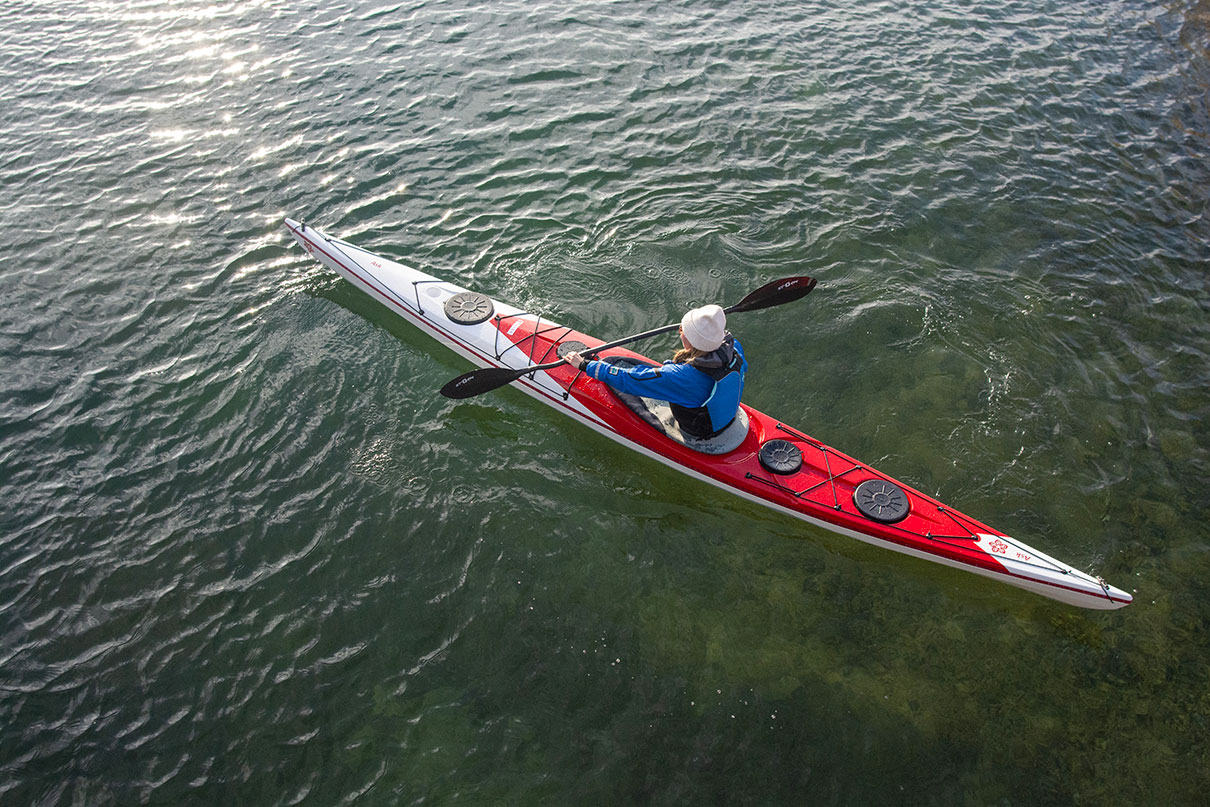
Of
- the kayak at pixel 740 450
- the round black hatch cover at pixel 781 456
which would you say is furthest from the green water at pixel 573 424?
the round black hatch cover at pixel 781 456

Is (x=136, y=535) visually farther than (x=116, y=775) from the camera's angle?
Yes

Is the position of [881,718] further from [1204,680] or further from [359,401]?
[359,401]

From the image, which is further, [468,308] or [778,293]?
[468,308]

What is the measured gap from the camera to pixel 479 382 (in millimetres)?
6934

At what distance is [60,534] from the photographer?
253 inches

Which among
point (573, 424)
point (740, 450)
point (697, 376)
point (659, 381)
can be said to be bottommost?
point (573, 424)

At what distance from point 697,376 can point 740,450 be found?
3.11 feet

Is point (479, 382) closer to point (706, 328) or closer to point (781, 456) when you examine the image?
point (706, 328)

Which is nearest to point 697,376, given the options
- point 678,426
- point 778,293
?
point 678,426

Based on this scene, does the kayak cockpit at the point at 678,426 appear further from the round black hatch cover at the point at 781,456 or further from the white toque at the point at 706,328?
the white toque at the point at 706,328

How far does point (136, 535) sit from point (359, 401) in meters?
2.20

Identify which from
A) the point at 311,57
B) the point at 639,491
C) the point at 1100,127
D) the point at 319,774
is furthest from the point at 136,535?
the point at 1100,127

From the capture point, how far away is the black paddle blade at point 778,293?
7527 millimetres

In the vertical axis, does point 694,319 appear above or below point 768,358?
above
